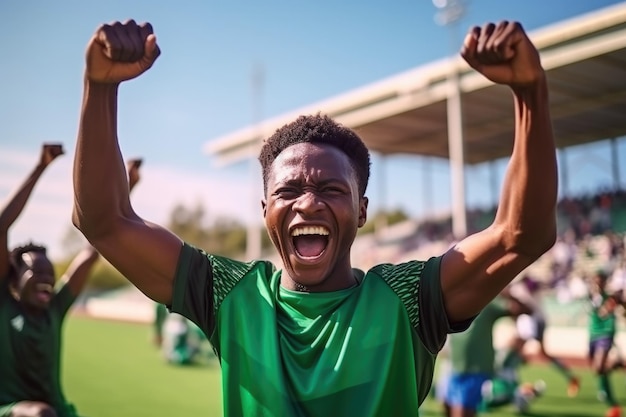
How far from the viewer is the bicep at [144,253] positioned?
6.81 ft

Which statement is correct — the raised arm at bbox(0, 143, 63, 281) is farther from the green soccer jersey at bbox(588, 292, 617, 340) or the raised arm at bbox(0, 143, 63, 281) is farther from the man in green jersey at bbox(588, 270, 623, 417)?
the green soccer jersey at bbox(588, 292, 617, 340)

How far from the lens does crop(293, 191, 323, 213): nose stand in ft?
6.91

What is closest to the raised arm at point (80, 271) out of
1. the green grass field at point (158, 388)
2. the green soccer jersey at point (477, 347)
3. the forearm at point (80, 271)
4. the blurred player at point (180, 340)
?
the forearm at point (80, 271)

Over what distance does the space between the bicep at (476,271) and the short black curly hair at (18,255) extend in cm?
336

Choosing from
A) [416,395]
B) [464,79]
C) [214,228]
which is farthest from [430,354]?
[214,228]

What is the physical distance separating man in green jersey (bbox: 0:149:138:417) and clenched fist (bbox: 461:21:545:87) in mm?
3134

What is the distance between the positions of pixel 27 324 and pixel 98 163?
2.85 metres

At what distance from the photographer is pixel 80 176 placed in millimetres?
1961

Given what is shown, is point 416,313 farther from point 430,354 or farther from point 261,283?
point 261,283

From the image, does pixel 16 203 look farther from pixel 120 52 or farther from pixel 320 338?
pixel 320 338

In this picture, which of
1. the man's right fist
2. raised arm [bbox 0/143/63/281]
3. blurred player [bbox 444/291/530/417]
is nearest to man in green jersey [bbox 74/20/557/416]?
the man's right fist

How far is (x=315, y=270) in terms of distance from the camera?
2.17 meters

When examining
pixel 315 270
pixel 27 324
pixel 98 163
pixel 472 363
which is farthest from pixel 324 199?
pixel 472 363

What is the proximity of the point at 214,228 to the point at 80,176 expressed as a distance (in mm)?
78372
